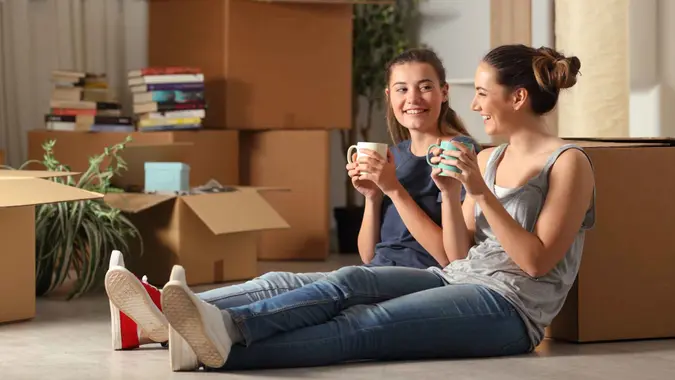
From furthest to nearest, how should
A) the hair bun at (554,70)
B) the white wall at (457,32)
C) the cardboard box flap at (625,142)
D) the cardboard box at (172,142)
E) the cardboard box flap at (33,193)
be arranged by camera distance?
the white wall at (457,32) → the cardboard box at (172,142) → the cardboard box flap at (33,193) → the cardboard box flap at (625,142) → the hair bun at (554,70)

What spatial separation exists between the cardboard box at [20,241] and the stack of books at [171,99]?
141 cm

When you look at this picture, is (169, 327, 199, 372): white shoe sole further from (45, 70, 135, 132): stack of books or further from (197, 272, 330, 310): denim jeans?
(45, 70, 135, 132): stack of books

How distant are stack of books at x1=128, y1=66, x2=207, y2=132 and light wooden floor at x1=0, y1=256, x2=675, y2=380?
174cm

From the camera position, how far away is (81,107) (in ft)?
14.6

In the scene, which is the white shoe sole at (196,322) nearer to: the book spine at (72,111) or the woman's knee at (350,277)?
the woman's knee at (350,277)

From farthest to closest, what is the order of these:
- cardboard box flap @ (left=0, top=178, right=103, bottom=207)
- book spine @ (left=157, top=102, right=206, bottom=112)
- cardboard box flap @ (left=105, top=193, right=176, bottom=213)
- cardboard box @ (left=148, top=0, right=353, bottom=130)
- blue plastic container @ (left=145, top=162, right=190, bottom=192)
Result: cardboard box @ (left=148, top=0, right=353, bottom=130)
book spine @ (left=157, top=102, right=206, bottom=112)
blue plastic container @ (left=145, top=162, right=190, bottom=192)
cardboard box flap @ (left=105, top=193, right=176, bottom=213)
cardboard box flap @ (left=0, top=178, right=103, bottom=207)

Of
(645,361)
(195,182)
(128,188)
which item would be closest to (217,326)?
(645,361)

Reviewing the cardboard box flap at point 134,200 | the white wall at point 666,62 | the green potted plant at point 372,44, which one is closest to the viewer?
the white wall at point 666,62

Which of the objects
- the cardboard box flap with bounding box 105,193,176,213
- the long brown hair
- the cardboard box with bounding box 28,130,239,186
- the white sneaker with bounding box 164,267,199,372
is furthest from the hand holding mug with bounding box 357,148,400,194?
the cardboard box with bounding box 28,130,239,186

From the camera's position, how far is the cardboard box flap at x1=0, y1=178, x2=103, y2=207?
284 centimetres

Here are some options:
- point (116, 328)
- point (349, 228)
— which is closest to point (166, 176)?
point (349, 228)

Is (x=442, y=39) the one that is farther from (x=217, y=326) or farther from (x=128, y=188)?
(x=217, y=326)

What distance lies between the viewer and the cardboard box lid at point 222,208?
3.71 metres

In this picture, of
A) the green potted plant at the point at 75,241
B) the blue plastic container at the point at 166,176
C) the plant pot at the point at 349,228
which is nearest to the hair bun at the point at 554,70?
the green potted plant at the point at 75,241
